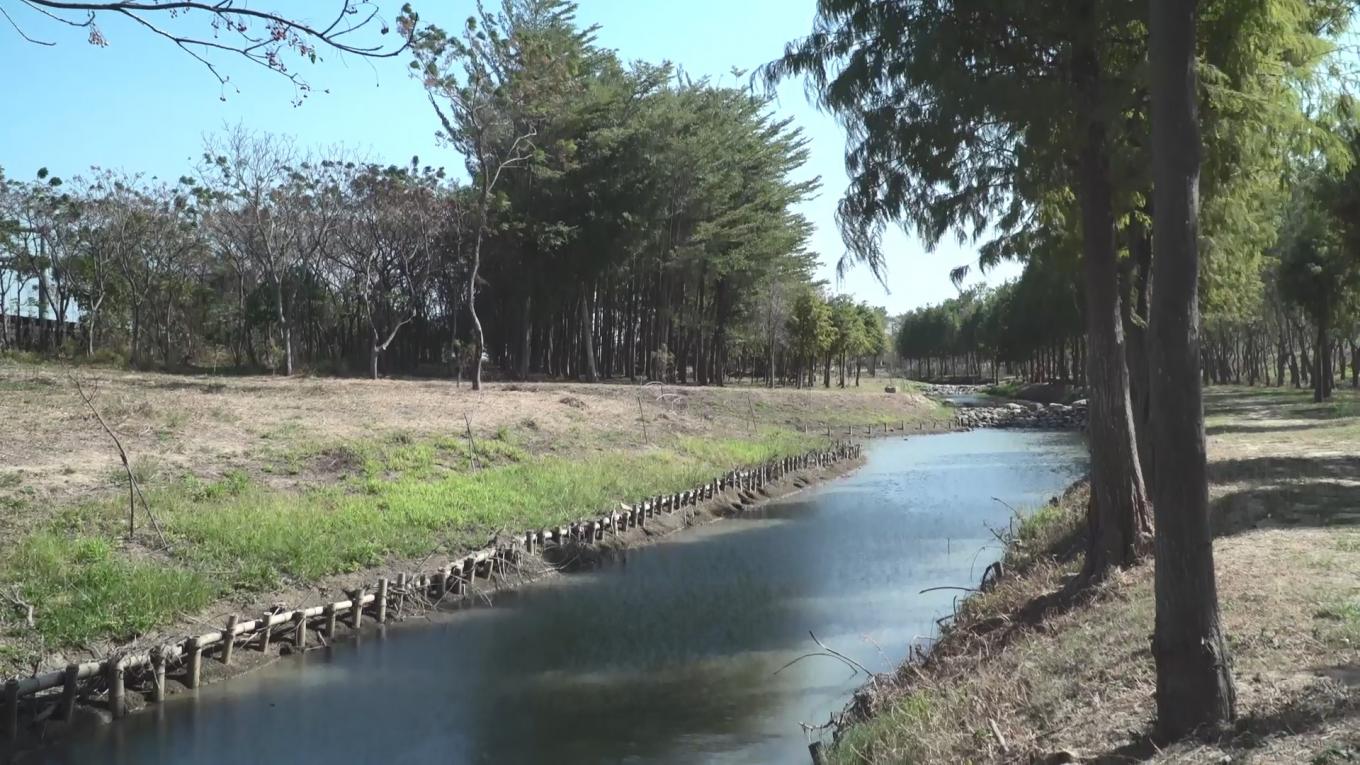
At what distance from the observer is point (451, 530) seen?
19250 mm

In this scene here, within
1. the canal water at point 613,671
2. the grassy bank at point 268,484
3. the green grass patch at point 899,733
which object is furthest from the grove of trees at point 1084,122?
the grassy bank at point 268,484

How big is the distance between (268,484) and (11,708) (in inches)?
352

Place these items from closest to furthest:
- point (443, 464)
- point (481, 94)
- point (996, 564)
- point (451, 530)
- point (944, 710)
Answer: point (944, 710)
point (996, 564)
point (451, 530)
point (443, 464)
point (481, 94)

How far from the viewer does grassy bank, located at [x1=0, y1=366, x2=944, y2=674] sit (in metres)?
13.4

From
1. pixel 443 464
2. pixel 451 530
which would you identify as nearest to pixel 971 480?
pixel 443 464

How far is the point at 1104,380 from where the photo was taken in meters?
10.9

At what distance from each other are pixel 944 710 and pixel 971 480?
28092 mm

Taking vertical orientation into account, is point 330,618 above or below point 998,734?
below

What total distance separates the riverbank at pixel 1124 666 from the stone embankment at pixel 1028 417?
5038cm

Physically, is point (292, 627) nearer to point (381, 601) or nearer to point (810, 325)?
point (381, 601)

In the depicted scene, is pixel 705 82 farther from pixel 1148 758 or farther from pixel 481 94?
pixel 1148 758

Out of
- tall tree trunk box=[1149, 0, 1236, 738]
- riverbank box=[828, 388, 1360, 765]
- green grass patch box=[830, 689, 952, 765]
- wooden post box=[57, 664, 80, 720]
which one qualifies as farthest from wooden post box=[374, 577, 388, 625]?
tall tree trunk box=[1149, 0, 1236, 738]

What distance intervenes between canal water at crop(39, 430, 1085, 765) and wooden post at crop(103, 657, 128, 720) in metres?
0.16

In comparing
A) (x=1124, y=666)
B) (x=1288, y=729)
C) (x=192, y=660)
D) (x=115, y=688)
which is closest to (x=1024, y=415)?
(x=192, y=660)
